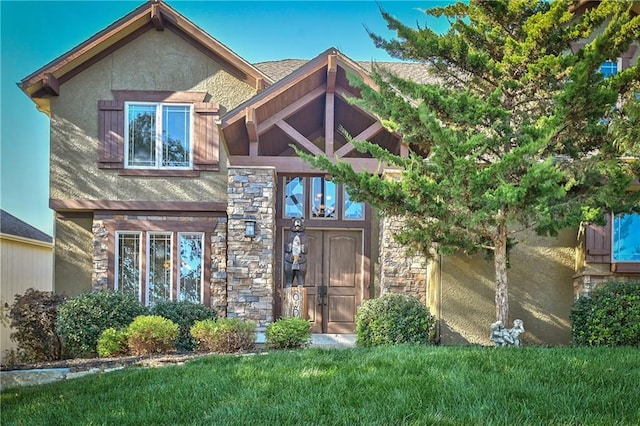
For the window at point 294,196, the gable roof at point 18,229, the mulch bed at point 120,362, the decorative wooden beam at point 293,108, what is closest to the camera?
the mulch bed at point 120,362

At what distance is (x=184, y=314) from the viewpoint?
9.04 m

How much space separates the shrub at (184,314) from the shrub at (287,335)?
66.5 inches

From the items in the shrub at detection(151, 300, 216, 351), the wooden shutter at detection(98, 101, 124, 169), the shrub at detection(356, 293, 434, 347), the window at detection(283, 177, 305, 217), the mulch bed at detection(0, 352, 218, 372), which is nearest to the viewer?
the mulch bed at detection(0, 352, 218, 372)

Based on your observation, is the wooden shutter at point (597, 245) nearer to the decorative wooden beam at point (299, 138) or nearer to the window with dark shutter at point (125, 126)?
the decorative wooden beam at point (299, 138)

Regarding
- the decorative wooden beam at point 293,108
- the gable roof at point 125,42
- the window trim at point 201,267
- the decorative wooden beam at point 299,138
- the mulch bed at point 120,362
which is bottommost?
the mulch bed at point 120,362

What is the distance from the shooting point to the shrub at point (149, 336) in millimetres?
7668

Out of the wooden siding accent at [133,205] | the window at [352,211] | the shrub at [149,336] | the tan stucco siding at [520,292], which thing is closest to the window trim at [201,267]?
the wooden siding accent at [133,205]

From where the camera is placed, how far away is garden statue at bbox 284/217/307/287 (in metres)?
9.48

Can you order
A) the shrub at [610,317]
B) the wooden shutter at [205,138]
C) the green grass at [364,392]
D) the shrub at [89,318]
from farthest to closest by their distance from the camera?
the wooden shutter at [205,138] → the shrub at [89,318] → the shrub at [610,317] → the green grass at [364,392]

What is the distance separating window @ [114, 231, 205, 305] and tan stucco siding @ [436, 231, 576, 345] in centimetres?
479

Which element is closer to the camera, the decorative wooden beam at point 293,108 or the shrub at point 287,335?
the shrub at point 287,335

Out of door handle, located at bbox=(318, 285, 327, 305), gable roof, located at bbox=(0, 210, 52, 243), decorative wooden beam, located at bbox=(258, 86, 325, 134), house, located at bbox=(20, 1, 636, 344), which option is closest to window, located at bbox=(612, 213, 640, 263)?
house, located at bbox=(20, 1, 636, 344)

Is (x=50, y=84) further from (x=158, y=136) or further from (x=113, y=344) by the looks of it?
(x=113, y=344)

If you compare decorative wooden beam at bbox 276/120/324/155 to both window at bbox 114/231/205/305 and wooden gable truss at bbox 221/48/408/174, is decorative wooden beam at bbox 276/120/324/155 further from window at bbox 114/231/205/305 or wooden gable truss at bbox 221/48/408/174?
window at bbox 114/231/205/305
